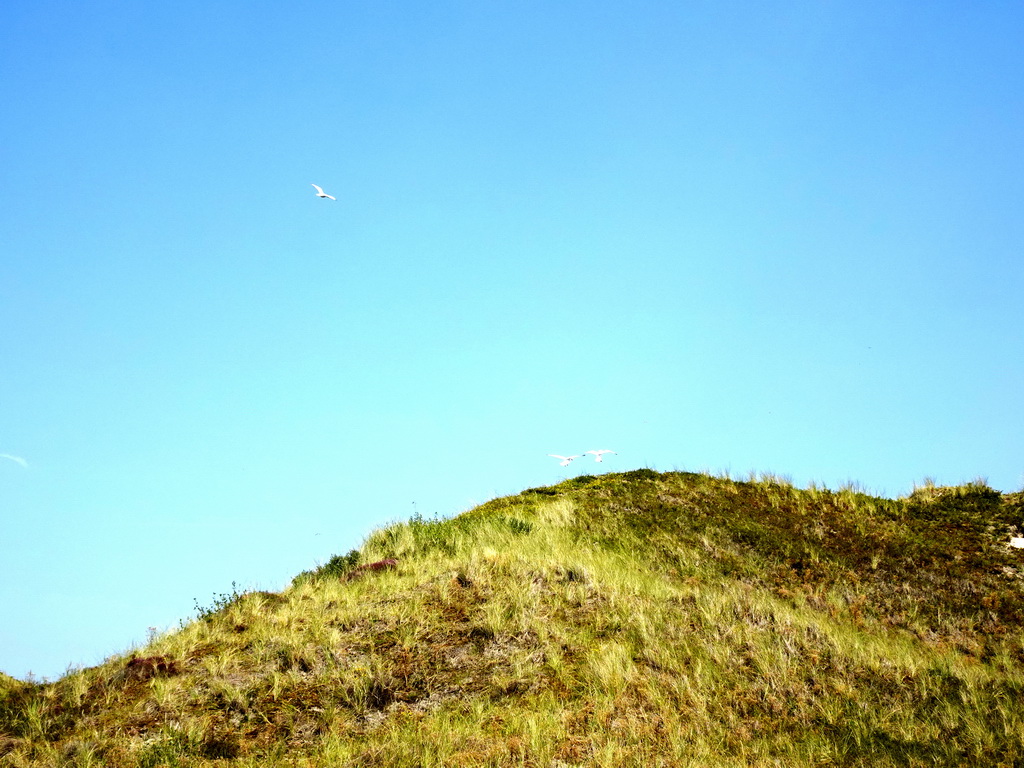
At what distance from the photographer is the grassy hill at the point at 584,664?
37.4 feet

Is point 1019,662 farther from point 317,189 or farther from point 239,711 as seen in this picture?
point 317,189

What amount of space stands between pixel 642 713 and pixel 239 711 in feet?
22.0

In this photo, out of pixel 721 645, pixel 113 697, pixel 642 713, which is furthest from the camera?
pixel 721 645

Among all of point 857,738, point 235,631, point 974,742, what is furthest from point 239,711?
point 974,742

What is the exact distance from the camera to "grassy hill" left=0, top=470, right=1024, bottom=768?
37.4 feet

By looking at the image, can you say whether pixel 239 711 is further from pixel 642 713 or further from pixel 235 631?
pixel 642 713

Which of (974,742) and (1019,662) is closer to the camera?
(974,742)

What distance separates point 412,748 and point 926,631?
11954 mm

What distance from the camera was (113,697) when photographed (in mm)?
13039

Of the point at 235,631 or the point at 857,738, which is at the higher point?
the point at 235,631

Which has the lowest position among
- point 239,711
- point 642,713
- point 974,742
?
point 974,742

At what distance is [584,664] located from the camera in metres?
14.0

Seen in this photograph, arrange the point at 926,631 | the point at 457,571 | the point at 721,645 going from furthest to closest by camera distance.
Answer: the point at 457,571
the point at 926,631
the point at 721,645

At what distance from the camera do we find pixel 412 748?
37.2 feet
